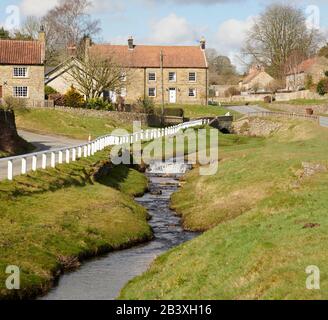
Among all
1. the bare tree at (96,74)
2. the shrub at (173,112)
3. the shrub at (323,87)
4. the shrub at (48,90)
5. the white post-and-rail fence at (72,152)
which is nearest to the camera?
the white post-and-rail fence at (72,152)

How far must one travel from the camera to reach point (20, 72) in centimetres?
8838

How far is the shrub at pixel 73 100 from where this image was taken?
86.7 meters

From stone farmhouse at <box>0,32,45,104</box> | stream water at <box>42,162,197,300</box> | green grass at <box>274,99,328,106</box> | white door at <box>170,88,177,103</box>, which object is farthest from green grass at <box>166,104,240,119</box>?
stream water at <box>42,162,197,300</box>

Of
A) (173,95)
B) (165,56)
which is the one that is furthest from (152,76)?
(173,95)

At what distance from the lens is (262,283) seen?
1571 cm

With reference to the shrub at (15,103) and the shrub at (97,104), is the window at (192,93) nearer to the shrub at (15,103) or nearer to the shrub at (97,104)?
the shrub at (97,104)

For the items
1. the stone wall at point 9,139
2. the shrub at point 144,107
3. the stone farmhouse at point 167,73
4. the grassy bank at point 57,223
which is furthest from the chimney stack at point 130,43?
the grassy bank at point 57,223

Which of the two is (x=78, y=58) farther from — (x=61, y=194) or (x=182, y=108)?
(x=61, y=194)

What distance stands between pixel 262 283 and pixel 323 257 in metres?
1.80

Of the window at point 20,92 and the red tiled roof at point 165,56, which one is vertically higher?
the red tiled roof at point 165,56

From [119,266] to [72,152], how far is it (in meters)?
20.3

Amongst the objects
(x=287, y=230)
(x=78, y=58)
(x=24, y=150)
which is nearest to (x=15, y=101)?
(x=78, y=58)

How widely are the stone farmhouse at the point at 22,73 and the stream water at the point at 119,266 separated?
53.6 meters

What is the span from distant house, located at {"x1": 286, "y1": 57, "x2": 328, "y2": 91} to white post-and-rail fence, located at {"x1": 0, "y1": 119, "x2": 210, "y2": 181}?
3993 centimetres
